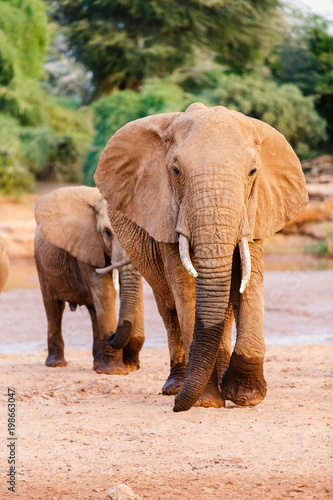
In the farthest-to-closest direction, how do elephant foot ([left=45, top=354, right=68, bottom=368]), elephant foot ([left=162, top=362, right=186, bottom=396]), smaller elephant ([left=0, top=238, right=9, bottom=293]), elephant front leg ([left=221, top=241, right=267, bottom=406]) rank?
elephant foot ([left=45, top=354, right=68, bottom=368]) < smaller elephant ([left=0, top=238, right=9, bottom=293]) < elephant foot ([left=162, top=362, right=186, bottom=396]) < elephant front leg ([left=221, top=241, right=267, bottom=406])

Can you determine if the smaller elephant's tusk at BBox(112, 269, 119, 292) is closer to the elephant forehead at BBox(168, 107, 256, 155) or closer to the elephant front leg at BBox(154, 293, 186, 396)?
the elephant front leg at BBox(154, 293, 186, 396)

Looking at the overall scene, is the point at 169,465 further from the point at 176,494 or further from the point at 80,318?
the point at 80,318

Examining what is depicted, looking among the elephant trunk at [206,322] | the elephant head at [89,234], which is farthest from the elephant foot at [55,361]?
the elephant trunk at [206,322]

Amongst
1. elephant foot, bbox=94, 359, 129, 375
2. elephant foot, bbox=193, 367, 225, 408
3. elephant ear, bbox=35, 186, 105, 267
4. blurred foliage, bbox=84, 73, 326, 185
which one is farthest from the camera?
blurred foliage, bbox=84, 73, 326, 185

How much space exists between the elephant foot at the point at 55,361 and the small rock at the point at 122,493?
495 centimetres

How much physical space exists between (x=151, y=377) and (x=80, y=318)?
6426 mm

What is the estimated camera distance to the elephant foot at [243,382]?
17.5 feet

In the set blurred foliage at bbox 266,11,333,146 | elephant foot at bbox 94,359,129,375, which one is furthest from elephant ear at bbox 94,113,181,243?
blurred foliage at bbox 266,11,333,146

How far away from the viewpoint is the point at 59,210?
336 inches

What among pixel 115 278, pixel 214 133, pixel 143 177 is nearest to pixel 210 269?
pixel 214 133

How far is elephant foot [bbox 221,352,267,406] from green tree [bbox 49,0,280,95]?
3275 centimetres

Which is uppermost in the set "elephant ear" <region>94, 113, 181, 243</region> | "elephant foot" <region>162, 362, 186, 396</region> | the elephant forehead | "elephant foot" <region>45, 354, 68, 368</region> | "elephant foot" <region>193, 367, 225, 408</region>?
the elephant forehead

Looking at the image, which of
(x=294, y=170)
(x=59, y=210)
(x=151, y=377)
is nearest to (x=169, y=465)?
(x=294, y=170)

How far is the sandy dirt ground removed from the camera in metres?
3.92
